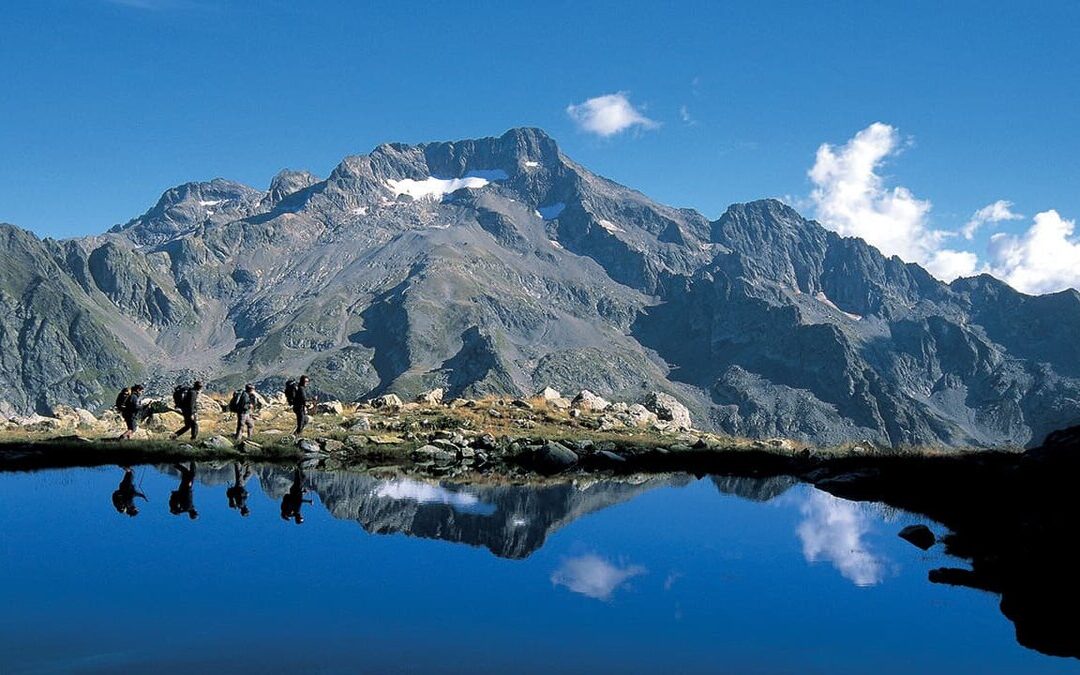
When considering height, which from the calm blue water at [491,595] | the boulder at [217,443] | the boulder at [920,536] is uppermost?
the boulder at [217,443]

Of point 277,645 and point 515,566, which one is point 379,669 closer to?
point 277,645

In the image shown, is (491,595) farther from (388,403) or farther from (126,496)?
(388,403)

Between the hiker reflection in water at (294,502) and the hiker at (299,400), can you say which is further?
the hiker at (299,400)

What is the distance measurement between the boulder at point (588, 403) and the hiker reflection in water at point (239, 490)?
3056 centimetres

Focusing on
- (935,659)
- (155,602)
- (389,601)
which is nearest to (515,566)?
(389,601)

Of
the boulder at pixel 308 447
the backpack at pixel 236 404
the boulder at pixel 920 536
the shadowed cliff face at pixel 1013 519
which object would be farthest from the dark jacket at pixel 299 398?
the boulder at pixel 920 536

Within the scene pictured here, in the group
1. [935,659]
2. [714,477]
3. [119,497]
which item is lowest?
[935,659]

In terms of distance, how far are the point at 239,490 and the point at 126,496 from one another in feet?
12.5

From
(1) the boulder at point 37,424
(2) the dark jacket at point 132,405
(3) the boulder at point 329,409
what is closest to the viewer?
(2) the dark jacket at point 132,405

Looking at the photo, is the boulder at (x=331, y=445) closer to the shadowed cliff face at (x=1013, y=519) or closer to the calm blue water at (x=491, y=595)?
the calm blue water at (x=491, y=595)

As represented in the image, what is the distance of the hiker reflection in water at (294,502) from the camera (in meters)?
26.5

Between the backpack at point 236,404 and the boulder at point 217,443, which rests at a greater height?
the backpack at point 236,404

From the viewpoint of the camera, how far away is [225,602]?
18016 mm

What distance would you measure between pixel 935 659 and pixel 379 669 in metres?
11.0
